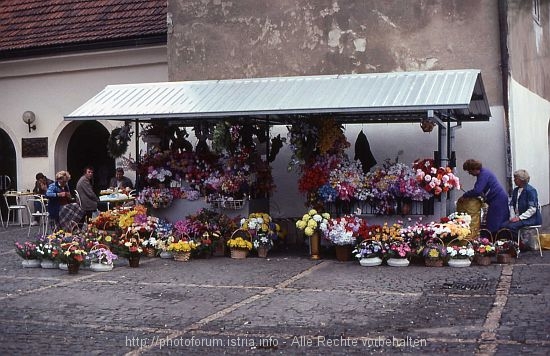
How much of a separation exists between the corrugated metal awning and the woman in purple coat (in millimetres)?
1008

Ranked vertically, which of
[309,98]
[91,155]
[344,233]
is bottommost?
[344,233]

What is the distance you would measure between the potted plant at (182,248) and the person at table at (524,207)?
4987mm

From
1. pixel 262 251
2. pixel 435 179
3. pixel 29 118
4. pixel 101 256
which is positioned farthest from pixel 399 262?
pixel 29 118

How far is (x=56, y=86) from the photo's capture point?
2017 centimetres

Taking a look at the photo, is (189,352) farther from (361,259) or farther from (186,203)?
(186,203)

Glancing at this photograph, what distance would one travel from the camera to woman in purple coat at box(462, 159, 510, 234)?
13.3 m

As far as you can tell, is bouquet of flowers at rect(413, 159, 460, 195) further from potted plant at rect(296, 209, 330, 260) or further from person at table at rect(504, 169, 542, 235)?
potted plant at rect(296, 209, 330, 260)

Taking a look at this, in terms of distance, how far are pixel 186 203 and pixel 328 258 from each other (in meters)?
2.74

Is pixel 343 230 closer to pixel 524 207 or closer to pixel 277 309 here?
pixel 524 207

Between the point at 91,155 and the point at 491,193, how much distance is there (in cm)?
1123

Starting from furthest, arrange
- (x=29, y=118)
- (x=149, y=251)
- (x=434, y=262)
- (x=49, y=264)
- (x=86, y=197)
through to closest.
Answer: (x=29, y=118)
(x=86, y=197)
(x=149, y=251)
(x=49, y=264)
(x=434, y=262)

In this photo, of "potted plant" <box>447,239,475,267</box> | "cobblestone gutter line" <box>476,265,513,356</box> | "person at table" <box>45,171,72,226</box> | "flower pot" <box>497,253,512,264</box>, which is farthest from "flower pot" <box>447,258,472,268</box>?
"person at table" <box>45,171,72,226</box>

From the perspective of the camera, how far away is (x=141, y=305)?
9445 mm

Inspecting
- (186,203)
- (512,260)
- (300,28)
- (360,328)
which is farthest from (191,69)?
(360,328)
